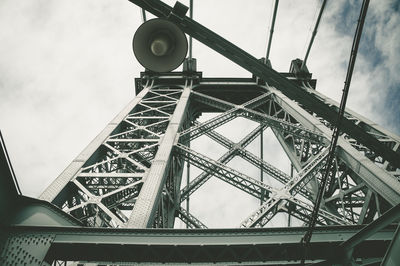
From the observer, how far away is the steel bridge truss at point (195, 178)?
545 cm

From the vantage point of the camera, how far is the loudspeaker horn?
370 centimetres

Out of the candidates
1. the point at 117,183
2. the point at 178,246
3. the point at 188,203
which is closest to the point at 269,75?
the point at 178,246

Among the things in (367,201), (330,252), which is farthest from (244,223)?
(367,201)

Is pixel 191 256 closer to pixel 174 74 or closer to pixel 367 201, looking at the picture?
pixel 367 201

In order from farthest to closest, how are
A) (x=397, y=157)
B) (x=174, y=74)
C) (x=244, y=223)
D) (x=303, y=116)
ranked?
(x=174, y=74) → (x=303, y=116) → (x=244, y=223) → (x=397, y=157)

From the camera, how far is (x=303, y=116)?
951 centimetres

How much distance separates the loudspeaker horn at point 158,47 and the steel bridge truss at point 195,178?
2449mm

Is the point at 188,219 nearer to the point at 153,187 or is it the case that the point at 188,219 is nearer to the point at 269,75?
the point at 153,187

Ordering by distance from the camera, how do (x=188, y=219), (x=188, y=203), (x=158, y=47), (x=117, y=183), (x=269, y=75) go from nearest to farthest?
(x=269, y=75) < (x=158, y=47) < (x=117, y=183) < (x=188, y=219) < (x=188, y=203)

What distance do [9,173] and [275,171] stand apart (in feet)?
22.8

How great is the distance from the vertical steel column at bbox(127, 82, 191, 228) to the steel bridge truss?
2cm

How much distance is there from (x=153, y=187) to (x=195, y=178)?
11.2ft

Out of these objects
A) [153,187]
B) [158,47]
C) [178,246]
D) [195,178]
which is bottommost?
[178,246]

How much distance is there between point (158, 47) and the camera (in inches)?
149
